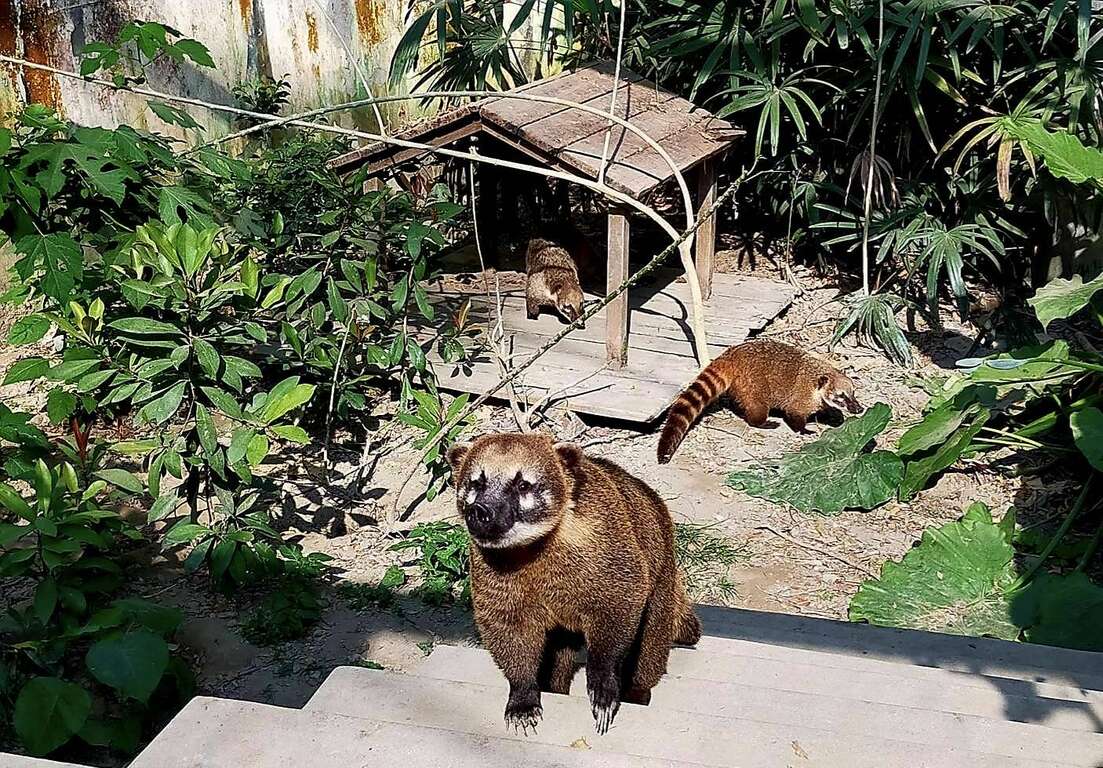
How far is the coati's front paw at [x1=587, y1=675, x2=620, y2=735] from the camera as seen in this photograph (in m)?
2.01

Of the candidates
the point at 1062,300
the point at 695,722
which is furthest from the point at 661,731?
the point at 1062,300

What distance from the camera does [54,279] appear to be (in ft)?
11.1

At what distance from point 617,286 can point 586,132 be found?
82 cm

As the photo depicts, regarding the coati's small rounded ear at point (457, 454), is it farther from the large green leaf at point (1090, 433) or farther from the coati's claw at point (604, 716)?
the large green leaf at point (1090, 433)

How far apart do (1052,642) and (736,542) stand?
4.12ft

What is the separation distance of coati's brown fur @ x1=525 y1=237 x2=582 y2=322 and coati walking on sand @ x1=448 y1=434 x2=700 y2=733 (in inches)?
143

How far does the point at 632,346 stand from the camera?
227 inches

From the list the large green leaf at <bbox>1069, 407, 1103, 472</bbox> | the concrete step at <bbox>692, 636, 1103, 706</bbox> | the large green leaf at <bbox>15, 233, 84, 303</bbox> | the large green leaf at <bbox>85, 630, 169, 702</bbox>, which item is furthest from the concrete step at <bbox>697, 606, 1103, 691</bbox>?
the large green leaf at <bbox>15, 233, 84, 303</bbox>

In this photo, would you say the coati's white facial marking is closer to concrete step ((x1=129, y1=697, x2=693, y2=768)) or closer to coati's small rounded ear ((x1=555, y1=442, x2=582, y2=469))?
coati's small rounded ear ((x1=555, y1=442, x2=582, y2=469))

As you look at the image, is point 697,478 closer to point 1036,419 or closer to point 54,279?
point 1036,419

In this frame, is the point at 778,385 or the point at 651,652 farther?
the point at 778,385

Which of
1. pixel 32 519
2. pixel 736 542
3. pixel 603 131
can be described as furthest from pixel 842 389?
pixel 32 519

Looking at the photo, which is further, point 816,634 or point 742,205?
point 742,205

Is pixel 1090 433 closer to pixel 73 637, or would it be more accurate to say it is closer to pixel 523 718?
pixel 523 718
